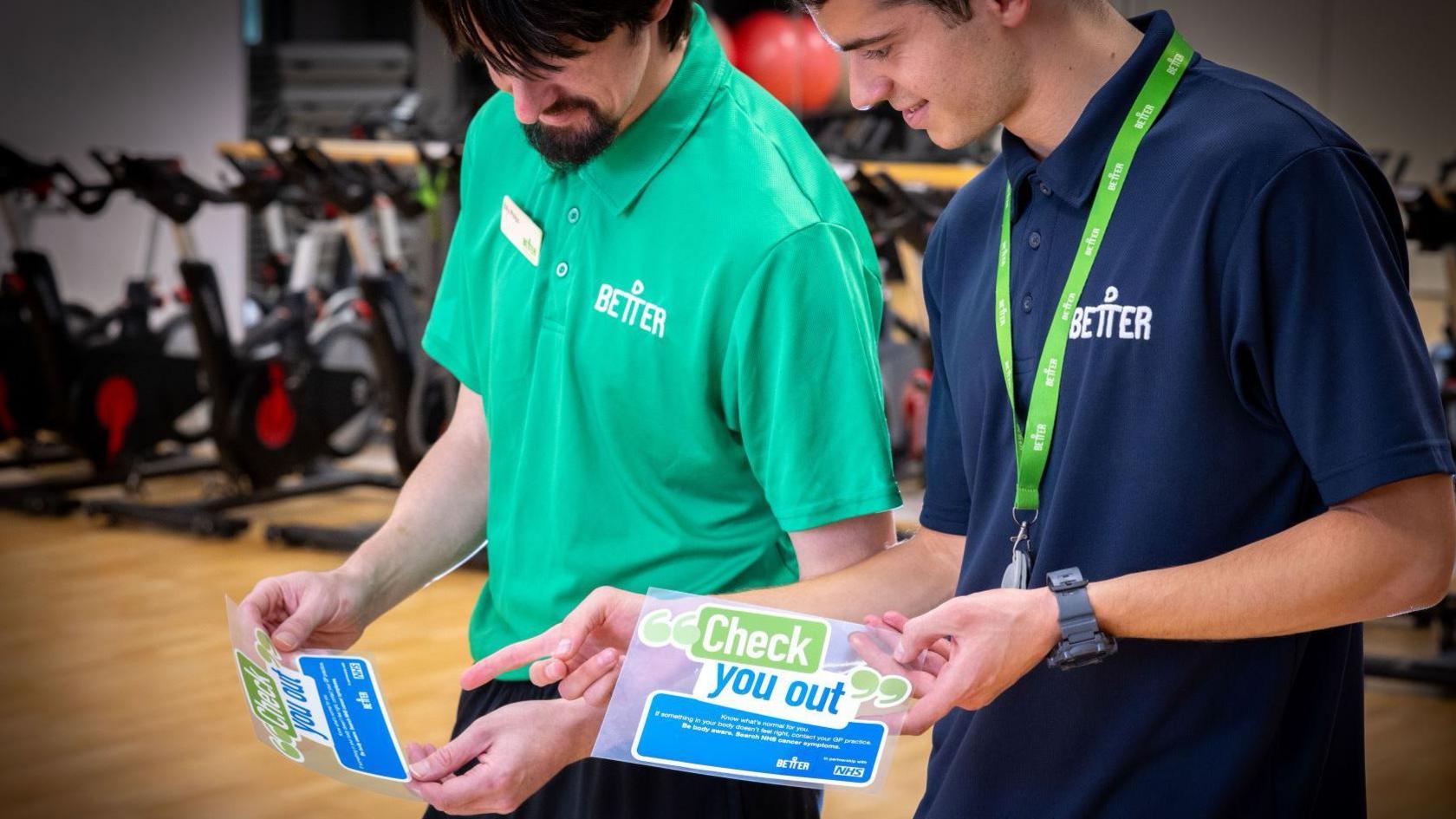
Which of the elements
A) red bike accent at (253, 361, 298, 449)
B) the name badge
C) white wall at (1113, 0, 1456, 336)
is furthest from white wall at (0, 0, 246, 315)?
the name badge

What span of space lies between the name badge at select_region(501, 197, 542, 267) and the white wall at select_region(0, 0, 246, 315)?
7022 mm

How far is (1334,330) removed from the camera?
3.09ft

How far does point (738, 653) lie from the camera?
99 cm

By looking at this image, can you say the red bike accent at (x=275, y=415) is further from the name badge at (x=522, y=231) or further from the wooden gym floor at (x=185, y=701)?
the name badge at (x=522, y=231)

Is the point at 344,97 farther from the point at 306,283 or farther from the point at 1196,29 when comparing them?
the point at 1196,29

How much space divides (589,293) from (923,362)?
4798 mm

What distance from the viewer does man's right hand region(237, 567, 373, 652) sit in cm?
132

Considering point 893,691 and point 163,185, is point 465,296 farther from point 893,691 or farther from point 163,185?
point 163,185

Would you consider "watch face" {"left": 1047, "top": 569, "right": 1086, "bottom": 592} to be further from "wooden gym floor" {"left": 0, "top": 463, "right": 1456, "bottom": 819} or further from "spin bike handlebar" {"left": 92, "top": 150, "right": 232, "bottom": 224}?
"spin bike handlebar" {"left": 92, "top": 150, "right": 232, "bottom": 224}

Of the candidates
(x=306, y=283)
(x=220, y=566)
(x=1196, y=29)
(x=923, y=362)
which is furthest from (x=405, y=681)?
(x=1196, y=29)

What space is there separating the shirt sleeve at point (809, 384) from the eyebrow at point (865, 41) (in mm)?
158

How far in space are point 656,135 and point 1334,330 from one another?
0.62m

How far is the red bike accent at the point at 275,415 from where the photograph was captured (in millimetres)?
5801

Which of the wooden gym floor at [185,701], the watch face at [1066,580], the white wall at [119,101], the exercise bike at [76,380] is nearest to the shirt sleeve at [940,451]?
the watch face at [1066,580]
